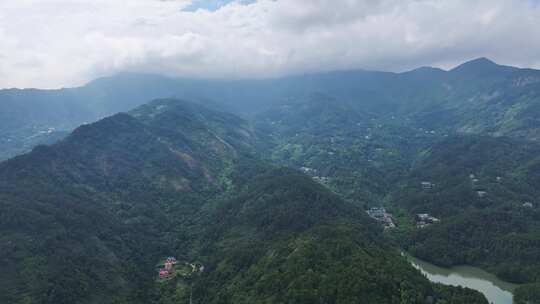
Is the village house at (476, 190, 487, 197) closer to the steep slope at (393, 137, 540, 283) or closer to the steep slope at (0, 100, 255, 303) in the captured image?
the steep slope at (393, 137, 540, 283)

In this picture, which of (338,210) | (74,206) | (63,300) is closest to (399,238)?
(338,210)

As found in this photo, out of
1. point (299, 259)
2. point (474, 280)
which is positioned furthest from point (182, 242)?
point (474, 280)

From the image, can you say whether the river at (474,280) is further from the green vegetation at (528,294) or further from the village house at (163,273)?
the village house at (163,273)

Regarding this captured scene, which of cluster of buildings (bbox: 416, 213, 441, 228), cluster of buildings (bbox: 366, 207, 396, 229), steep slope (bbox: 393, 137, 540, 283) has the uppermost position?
steep slope (bbox: 393, 137, 540, 283)

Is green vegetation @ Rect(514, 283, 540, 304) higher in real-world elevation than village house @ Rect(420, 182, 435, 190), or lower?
higher

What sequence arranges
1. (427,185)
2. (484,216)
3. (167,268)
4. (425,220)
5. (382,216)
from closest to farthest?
(167,268) → (484,216) → (425,220) → (382,216) → (427,185)

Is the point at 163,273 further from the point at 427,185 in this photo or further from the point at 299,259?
the point at 427,185

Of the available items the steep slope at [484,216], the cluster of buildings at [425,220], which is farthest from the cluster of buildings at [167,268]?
the cluster of buildings at [425,220]

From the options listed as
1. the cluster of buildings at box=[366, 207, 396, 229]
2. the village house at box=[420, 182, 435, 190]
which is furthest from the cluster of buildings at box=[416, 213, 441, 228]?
the village house at box=[420, 182, 435, 190]
